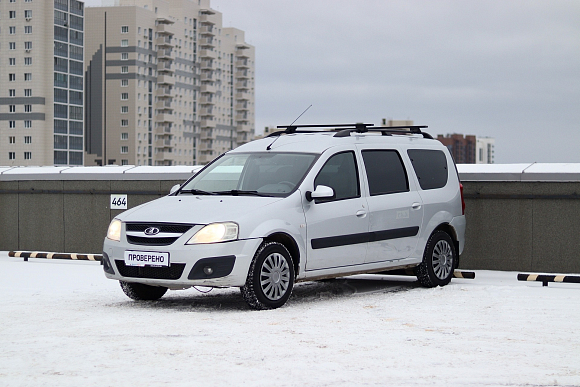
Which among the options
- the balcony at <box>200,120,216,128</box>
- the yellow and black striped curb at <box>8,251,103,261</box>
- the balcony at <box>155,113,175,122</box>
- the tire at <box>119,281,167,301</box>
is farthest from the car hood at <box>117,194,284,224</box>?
the balcony at <box>200,120,216,128</box>

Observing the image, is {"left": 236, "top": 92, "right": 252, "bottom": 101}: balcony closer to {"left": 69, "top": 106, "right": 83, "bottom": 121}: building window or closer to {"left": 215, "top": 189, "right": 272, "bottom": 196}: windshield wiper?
{"left": 69, "top": 106, "right": 83, "bottom": 121}: building window

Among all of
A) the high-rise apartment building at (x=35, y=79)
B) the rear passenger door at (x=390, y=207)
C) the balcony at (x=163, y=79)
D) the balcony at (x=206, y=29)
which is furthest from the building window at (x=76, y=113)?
the rear passenger door at (x=390, y=207)

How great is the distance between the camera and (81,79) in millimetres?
141500

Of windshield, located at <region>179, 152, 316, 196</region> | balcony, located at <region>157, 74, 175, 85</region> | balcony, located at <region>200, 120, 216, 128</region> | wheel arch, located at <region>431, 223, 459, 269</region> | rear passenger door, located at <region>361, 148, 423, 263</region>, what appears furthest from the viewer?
balcony, located at <region>200, 120, 216, 128</region>

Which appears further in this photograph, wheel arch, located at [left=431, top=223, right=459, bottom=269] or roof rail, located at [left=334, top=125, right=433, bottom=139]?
wheel arch, located at [left=431, top=223, right=459, bottom=269]

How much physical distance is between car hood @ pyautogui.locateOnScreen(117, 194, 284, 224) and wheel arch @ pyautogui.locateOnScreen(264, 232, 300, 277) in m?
0.34

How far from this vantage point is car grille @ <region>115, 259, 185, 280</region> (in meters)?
→ 9.17

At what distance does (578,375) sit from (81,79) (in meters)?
140

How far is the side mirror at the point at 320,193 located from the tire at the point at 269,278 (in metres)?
0.68

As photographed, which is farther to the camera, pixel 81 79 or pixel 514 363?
pixel 81 79

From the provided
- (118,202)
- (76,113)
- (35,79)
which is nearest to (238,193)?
(118,202)

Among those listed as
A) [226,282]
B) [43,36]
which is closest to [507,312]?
[226,282]

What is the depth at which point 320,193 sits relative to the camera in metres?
9.88

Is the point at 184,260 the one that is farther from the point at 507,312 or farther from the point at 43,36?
the point at 43,36
